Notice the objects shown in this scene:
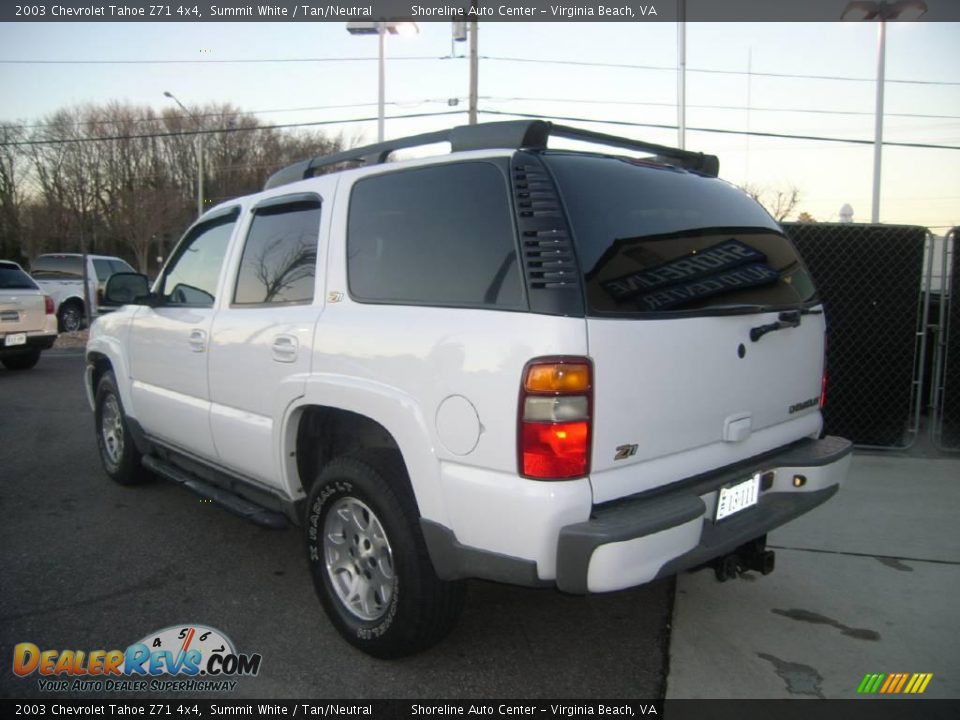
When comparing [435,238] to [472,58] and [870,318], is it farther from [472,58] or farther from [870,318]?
[472,58]

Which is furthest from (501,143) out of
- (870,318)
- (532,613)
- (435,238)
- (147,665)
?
(870,318)

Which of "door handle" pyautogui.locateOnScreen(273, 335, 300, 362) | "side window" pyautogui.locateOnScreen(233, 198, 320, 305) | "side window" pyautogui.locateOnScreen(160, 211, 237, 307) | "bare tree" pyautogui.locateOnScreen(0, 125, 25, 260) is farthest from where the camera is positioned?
"bare tree" pyautogui.locateOnScreen(0, 125, 25, 260)

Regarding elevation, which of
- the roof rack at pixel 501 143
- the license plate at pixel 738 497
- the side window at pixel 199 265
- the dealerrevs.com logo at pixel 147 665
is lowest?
the dealerrevs.com logo at pixel 147 665

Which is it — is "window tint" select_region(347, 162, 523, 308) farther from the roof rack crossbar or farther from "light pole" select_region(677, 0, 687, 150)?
"light pole" select_region(677, 0, 687, 150)

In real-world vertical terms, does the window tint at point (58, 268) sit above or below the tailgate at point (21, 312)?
above

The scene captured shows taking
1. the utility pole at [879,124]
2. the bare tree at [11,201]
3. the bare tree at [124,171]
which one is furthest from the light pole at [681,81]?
the bare tree at [11,201]

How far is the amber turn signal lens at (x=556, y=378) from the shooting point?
2.14 metres

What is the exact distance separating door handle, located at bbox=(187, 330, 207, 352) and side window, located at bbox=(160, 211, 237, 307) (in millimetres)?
170

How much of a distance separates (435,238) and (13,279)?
35.2 feet

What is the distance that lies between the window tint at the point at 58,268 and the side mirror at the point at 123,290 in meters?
13.5

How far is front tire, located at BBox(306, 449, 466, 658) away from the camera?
2.56m

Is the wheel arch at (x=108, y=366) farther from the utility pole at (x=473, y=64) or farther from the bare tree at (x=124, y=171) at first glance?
the bare tree at (x=124, y=171)

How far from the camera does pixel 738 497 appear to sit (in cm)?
269

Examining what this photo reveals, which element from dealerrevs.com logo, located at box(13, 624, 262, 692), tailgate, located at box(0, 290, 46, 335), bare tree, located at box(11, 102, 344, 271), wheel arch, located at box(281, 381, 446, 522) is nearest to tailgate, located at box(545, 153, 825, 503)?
wheel arch, located at box(281, 381, 446, 522)
